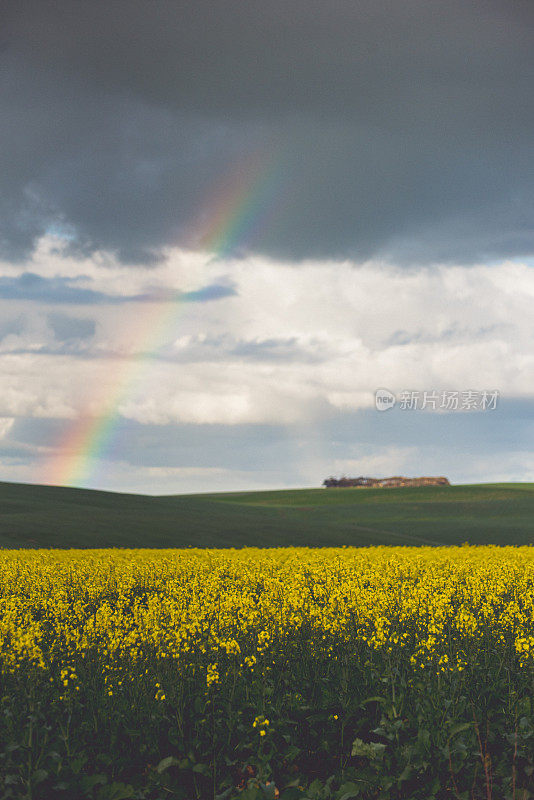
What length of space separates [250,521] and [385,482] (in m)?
59.8

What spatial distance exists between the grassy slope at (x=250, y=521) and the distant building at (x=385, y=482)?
579 inches

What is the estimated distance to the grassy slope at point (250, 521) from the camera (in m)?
40.9

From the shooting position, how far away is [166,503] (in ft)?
224

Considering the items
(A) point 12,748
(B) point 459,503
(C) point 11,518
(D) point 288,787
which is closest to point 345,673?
(D) point 288,787

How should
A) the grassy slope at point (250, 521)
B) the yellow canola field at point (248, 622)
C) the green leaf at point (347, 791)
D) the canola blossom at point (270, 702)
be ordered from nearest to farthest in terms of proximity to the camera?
1. the green leaf at point (347, 791)
2. the canola blossom at point (270, 702)
3. the yellow canola field at point (248, 622)
4. the grassy slope at point (250, 521)

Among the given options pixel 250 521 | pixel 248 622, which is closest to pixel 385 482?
pixel 250 521

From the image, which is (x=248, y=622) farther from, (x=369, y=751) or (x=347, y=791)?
(x=347, y=791)

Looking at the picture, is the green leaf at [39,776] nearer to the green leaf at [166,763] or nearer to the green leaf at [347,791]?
the green leaf at [166,763]

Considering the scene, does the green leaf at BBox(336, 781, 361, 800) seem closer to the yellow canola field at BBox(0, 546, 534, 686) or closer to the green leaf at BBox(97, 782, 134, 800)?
Answer: the yellow canola field at BBox(0, 546, 534, 686)

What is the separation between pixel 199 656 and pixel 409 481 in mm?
103469

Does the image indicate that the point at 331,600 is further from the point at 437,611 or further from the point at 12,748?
the point at 12,748

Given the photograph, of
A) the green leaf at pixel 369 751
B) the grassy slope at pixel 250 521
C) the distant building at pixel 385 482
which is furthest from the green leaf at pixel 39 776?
the distant building at pixel 385 482

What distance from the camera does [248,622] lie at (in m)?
10.9

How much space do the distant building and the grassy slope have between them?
48.2 feet
